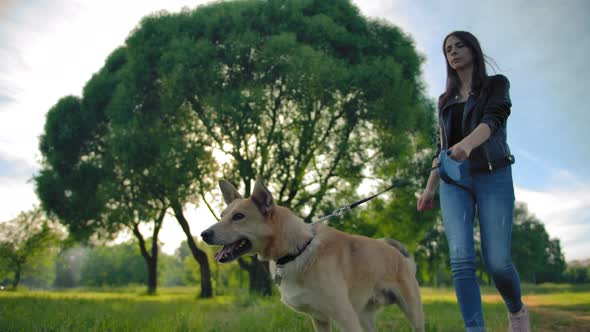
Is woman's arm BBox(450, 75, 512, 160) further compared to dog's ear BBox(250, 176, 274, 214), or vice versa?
dog's ear BBox(250, 176, 274, 214)

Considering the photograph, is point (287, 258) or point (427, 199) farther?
point (427, 199)

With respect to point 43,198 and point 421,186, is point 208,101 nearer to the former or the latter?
point 421,186

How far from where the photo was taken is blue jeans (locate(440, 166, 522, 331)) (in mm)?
3586

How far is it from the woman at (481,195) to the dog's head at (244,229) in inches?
67.1

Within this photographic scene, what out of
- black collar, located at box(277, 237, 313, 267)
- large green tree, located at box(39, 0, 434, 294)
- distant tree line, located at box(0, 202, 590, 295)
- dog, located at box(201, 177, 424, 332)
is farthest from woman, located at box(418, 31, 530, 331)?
distant tree line, located at box(0, 202, 590, 295)

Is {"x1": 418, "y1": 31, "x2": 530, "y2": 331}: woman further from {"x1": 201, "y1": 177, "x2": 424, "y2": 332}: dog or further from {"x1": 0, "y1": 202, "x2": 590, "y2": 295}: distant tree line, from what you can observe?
{"x1": 0, "y1": 202, "x2": 590, "y2": 295}: distant tree line

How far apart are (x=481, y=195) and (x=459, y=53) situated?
1.37 metres

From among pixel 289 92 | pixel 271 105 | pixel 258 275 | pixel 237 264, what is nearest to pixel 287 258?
pixel 289 92

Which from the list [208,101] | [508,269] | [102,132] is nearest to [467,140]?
[508,269]

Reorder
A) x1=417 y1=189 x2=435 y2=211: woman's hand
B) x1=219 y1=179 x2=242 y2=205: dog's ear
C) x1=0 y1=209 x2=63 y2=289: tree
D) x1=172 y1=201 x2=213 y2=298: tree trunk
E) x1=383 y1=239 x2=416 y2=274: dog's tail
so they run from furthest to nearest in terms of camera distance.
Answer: x1=0 y1=209 x2=63 y2=289: tree, x1=172 y1=201 x2=213 y2=298: tree trunk, x1=383 y1=239 x2=416 y2=274: dog's tail, x1=219 y1=179 x2=242 y2=205: dog's ear, x1=417 y1=189 x2=435 y2=211: woman's hand

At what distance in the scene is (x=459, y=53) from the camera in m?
4.00

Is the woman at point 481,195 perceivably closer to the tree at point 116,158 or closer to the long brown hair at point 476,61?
the long brown hair at point 476,61

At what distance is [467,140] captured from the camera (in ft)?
11.2

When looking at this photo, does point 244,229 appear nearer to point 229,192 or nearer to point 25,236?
point 229,192
